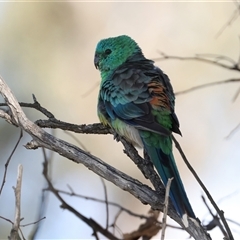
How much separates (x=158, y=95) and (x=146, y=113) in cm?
10

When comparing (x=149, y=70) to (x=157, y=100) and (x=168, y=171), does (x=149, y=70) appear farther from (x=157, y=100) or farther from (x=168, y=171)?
(x=168, y=171)

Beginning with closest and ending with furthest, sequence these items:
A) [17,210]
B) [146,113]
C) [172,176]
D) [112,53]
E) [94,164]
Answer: [17,210] → [94,164] → [172,176] → [146,113] → [112,53]

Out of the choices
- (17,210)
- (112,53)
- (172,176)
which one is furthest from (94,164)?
(112,53)

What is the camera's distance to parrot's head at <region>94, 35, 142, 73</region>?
5.48ft

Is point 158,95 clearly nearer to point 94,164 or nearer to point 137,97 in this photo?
point 137,97

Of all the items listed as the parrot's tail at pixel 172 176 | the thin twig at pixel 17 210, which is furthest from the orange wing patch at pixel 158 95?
the thin twig at pixel 17 210

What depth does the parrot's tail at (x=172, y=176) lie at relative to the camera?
100cm

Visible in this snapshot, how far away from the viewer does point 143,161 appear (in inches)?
46.3

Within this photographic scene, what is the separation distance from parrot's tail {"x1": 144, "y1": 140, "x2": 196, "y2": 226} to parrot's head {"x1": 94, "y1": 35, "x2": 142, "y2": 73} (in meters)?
0.56

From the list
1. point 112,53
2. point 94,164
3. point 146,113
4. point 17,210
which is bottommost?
point 17,210

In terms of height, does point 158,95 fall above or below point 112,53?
below

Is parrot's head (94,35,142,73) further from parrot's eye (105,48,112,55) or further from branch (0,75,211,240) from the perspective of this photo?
branch (0,75,211,240)

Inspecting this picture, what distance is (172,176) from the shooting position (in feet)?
3.64

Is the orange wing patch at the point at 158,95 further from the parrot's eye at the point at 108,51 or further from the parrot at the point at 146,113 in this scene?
the parrot's eye at the point at 108,51
